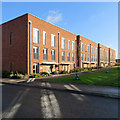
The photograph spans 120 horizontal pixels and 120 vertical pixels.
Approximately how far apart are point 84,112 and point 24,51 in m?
14.8

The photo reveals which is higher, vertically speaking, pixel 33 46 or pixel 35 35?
pixel 35 35

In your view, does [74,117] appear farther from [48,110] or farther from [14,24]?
[14,24]

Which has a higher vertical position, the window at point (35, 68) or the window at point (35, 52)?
the window at point (35, 52)

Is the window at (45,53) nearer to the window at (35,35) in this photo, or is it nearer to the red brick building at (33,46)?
the red brick building at (33,46)

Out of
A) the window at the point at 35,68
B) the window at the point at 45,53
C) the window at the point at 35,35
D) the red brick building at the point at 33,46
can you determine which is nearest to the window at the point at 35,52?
the red brick building at the point at 33,46

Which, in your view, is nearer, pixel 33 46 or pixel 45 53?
pixel 33 46

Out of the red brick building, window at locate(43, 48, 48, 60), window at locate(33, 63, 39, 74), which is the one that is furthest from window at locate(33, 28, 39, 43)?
window at locate(33, 63, 39, 74)

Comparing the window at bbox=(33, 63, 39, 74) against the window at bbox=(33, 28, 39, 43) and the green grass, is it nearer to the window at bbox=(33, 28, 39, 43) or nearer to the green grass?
→ the window at bbox=(33, 28, 39, 43)

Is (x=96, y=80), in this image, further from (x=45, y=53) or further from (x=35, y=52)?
(x=45, y=53)

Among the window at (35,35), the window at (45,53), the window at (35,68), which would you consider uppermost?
the window at (35,35)

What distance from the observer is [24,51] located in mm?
16625

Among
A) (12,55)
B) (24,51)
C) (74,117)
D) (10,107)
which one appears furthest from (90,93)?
(12,55)

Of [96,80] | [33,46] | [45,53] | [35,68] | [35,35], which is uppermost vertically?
[35,35]

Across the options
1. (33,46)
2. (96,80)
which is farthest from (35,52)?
(96,80)
